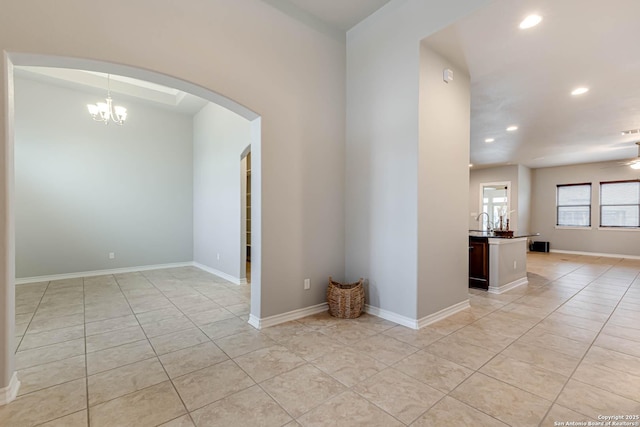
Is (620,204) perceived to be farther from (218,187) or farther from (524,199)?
(218,187)

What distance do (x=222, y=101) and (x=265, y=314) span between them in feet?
7.48

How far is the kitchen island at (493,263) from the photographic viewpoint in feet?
14.9

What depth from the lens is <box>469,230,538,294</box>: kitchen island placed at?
4.54m

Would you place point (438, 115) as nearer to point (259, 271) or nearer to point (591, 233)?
point (259, 271)

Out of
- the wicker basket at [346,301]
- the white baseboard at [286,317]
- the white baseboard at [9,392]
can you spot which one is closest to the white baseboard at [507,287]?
the wicker basket at [346,301]

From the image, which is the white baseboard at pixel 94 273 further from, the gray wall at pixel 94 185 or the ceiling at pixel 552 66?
the ceiling at pixel 552 66

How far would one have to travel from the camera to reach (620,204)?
859cm

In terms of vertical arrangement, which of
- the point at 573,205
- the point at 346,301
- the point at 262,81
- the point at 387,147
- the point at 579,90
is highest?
the point at 579,90

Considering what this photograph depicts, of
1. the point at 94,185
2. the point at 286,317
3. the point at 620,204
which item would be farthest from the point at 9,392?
the point at 620,204

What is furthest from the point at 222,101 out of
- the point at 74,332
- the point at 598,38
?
the point at 598,38

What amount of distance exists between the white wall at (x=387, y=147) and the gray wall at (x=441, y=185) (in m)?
0.10

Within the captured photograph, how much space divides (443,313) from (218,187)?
4.54 metres

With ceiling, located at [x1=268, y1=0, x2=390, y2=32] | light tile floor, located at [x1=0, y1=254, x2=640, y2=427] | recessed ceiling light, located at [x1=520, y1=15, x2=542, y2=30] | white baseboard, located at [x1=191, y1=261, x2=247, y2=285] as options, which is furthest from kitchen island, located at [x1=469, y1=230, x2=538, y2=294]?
white baseboard, located at [x1=191, y1=261, x2=247, y2=285]

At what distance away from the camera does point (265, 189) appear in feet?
10.2
